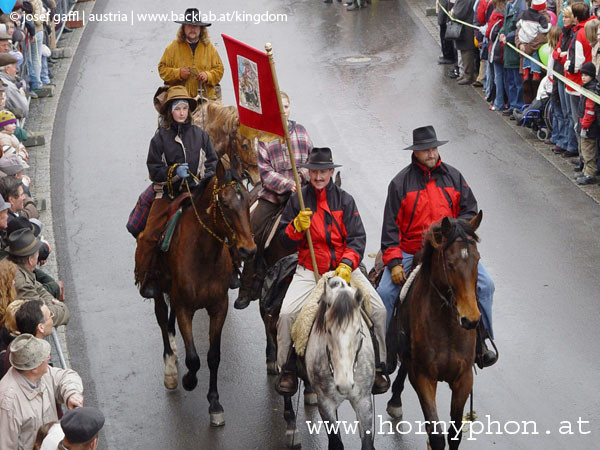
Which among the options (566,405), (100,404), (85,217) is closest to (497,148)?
(85,217)

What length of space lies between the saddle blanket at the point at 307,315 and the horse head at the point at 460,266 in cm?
106

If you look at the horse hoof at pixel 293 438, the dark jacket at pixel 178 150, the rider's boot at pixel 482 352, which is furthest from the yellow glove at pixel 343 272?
the dark jacket at pixel 178 150

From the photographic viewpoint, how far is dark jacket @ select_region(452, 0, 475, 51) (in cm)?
2216

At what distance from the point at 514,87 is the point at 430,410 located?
40.4 ft

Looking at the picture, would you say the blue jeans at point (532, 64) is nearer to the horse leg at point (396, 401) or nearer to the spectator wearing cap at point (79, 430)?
the horse leg at point (396, 401)

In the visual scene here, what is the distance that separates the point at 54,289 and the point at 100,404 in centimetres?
A: 180

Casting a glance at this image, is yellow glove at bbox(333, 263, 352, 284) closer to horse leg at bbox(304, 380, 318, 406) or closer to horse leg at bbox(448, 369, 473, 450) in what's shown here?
horse leg at bbox(448, 369, 473, 450)

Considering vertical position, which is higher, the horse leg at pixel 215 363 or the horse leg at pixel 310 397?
the horse leg at pixel 215 363

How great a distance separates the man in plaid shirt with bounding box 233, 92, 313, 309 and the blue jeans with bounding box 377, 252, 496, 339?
1.87 metres

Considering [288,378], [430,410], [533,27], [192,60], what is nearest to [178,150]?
[288,378]

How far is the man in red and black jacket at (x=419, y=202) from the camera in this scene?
995cm

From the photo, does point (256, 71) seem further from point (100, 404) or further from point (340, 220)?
point (100, 404)

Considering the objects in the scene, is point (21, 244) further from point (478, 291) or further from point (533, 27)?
point (533, 27)

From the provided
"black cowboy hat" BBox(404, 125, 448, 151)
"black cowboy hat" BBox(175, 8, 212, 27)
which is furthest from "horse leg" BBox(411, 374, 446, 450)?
"black cowboy hat" BBox(175, 8, 212, 27)
